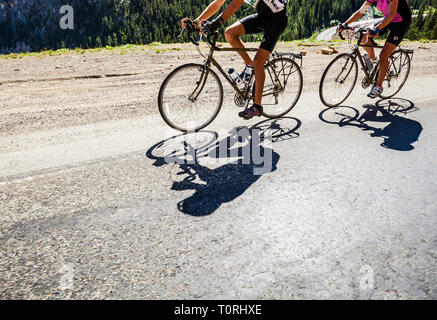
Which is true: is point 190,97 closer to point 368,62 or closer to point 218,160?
point 218,160

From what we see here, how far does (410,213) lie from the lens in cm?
300

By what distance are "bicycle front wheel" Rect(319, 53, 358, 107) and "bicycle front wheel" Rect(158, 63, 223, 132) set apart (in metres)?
2.32

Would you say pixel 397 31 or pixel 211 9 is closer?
pixel 211 9

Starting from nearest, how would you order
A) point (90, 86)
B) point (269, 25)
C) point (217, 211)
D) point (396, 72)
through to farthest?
1. point (217, 211)
2. point (269, 25)
3. point (396, 72)
4. point (90, 86)

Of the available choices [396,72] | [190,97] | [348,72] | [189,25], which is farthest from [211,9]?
[396,72]

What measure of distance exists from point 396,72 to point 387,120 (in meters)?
1.93

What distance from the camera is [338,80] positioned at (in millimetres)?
6000

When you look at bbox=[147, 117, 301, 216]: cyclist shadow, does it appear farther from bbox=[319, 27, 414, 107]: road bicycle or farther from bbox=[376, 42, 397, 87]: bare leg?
bbox=[376, 42, 397, 87]: bare leg

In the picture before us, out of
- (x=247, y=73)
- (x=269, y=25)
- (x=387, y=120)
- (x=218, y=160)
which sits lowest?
(x=218, y=160)

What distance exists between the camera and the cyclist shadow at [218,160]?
10.6 ft

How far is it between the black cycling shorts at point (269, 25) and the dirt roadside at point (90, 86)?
198cm

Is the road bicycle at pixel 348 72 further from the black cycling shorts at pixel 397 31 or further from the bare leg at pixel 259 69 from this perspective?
the bare leg at pixel 259 69

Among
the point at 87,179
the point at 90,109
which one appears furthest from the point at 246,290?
the point at 90,109
